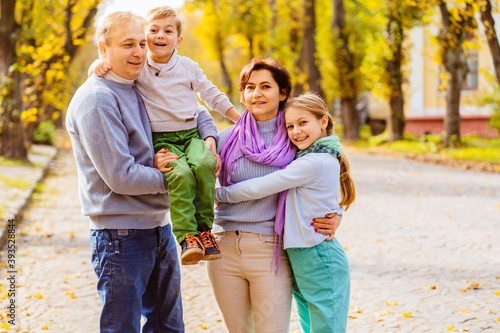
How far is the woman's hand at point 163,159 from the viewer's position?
2.89m

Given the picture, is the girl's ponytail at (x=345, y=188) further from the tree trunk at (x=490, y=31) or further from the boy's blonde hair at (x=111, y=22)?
the tree trunk at (x=490, y=31)

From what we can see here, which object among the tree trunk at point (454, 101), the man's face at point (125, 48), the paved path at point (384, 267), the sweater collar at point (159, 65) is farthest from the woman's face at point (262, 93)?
the tree trunk at point (454, 101)

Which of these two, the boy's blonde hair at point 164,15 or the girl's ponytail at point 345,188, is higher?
the boy's blonde hair at point 164,15

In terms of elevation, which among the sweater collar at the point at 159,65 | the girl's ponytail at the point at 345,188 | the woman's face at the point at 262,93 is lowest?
the girl's ponytail at the point at 345,188

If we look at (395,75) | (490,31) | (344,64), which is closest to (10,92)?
(490,31)

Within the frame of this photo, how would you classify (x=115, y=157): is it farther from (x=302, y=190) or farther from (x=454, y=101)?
(x=454, y=101)

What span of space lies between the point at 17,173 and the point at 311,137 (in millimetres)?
11953

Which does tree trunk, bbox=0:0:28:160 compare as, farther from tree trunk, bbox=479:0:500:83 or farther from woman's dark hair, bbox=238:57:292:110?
woman's dark hair, bbox=238:57:292:110

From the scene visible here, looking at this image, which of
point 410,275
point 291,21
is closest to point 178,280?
point 410,275

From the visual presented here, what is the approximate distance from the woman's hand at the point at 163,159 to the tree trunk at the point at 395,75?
19.0 meters

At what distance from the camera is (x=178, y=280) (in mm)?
3229

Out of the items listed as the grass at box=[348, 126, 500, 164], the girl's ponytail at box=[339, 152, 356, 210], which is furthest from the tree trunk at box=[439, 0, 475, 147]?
the girl's ponytail at box=[339, 152, 356, 210]

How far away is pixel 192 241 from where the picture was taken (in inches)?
113

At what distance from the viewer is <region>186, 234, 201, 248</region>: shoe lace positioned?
2.86 meters
